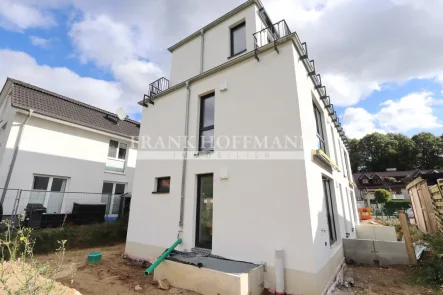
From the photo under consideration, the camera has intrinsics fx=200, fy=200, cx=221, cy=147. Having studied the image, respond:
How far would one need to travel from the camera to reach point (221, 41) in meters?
7.30

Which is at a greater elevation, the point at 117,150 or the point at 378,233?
the point at 117,150

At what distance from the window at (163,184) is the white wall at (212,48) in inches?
158

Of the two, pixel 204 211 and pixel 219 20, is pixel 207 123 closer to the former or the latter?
pixel 204 211

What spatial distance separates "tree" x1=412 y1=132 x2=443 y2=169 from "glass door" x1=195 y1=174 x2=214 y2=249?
5163cm

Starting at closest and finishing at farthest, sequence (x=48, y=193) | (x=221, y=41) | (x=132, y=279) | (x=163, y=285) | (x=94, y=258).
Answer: (x=163, y=285) < (x=132, y=279) < (x=94, y=258) < (x=221, y=41) < (x=48, y=193)

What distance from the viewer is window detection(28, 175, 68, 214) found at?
8.68m

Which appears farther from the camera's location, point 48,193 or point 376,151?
point 376,151

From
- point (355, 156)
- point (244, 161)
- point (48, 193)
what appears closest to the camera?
point (244, 161)

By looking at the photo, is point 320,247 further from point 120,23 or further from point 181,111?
point 120,23

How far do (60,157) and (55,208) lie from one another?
2719mm

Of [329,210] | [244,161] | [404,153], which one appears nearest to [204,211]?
[244,161]

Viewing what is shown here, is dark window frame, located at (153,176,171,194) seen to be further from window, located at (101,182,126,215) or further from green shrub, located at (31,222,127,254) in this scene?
window, located at (101,182,126,215)

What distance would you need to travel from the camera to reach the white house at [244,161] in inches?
169

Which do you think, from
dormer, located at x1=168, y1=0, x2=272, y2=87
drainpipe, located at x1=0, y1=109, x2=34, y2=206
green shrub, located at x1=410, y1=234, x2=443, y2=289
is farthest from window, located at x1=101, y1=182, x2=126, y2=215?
green shrub, located at x1=410, y1=234, x2=443, y2=289
